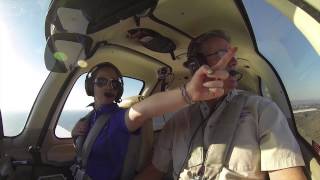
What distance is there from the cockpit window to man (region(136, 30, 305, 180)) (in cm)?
19

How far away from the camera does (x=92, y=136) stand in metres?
2.53

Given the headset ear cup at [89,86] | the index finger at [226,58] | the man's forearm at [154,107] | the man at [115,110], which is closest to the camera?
the index finger at [226,58]

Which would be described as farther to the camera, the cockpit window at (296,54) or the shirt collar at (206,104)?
the shirt collar at (206,104)

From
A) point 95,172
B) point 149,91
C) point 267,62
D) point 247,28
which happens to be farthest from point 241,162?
point 149,91

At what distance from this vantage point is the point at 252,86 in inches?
159

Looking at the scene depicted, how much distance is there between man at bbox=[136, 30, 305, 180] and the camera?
189 cm

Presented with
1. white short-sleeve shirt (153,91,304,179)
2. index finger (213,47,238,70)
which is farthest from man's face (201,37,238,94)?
index finger (213,47,238,70)

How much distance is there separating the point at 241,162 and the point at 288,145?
23 cm

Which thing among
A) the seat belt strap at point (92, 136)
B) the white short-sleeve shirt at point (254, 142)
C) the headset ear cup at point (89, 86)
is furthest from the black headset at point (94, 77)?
the white short-sleeve shirt at point (254, 142)

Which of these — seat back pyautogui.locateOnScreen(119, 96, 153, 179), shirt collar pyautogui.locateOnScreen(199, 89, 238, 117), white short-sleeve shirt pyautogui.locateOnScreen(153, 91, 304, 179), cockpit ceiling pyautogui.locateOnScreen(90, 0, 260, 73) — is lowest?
seat back pyautogui.locateOnScreen(119, 96, 153, 179)

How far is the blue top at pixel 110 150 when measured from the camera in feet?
7.84

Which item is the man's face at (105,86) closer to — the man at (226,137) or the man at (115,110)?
the man at (115,110)

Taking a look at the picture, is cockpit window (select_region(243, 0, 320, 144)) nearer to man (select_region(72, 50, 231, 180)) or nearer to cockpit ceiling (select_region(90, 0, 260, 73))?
cockpit ceiling (select_region(90, 0, 260, 73))

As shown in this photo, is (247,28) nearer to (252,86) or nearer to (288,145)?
(288,145)
